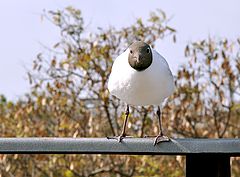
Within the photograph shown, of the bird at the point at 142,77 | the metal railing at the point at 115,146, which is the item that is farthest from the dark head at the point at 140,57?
the metal railing at the point at 115,146

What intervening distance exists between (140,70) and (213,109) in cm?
276

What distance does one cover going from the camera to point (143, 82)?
2051mm

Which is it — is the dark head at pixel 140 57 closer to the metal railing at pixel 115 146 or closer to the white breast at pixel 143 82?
the white breast at pixel 143 82

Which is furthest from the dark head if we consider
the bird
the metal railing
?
the metal railing

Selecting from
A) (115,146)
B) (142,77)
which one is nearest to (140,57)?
(142,77)

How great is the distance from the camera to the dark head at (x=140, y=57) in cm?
204

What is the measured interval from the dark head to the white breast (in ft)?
0.05

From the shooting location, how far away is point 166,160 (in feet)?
16.3

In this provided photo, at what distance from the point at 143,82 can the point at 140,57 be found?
0.08 meters

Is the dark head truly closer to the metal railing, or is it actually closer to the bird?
the bird

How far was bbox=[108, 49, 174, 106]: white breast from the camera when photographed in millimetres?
A: 2053

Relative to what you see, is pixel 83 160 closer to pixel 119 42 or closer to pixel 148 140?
pixel 119 42

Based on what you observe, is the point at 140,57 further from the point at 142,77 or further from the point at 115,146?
the point at 115,146

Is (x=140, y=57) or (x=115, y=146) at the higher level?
(x=140, y=57)
